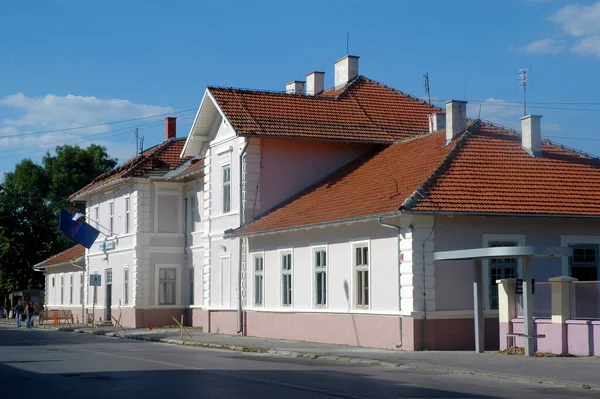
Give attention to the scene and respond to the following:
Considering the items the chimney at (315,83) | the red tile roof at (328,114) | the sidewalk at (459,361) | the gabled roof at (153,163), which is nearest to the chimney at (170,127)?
the gabled roof at (153,163)

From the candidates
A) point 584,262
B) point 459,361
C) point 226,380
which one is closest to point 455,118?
point 584,262

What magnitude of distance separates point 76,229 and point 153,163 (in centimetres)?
514

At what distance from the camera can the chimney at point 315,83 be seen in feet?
142

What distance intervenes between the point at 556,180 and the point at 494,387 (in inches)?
501

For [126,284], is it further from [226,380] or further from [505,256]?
[226,380]

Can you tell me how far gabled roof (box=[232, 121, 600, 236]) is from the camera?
2555cm

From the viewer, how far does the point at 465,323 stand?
25.4 meters

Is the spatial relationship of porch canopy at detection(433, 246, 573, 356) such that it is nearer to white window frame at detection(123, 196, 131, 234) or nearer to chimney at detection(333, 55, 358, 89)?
chimney at detection(333, 55, 358, 89)

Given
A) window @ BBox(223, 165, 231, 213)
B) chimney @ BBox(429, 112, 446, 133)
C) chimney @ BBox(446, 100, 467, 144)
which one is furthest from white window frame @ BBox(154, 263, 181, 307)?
chimney @ BBox(446, 100, 467, 144)

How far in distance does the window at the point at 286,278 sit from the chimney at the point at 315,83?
12965mm

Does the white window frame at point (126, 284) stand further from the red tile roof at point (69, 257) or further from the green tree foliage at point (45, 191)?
the green tree foliage at point (45, 191)

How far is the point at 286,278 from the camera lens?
32.0 meters

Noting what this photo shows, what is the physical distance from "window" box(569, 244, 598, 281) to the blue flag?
26609 millimetres

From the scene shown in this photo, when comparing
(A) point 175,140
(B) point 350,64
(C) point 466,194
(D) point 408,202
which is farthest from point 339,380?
(A) point 175,140
